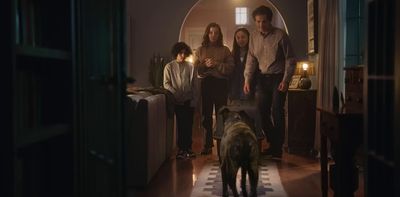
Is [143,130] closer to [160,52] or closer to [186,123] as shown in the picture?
[186,123]

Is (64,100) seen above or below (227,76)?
below

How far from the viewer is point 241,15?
10320mm

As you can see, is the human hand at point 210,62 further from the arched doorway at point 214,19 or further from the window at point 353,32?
the arched doorway at point 214,19

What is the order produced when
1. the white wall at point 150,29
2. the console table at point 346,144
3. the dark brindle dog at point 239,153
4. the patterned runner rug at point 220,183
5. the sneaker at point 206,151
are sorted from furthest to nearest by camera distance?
1. the white wall at point 150,29
2. the sneaker at point 206,151
3. the patterned runner rug at point 220,183
4. the dark brindle dog at point 239,153
5. the console table at point 346,144

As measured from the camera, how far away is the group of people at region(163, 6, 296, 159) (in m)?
5.68

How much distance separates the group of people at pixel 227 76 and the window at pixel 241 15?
13.8 feet

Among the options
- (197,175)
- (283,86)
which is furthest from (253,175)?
(283,86)

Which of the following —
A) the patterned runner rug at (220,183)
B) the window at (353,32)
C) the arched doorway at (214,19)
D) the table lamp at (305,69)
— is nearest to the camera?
the patterned runner rug at (220,183)

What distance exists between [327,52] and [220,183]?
221cm

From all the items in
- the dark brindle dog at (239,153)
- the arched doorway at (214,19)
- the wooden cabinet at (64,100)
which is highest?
the arched doorway at (214,19)

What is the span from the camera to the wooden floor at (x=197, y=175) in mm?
3941

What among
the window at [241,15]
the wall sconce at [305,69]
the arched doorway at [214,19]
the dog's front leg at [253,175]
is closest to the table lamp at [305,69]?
the wall sconce at [305,69]

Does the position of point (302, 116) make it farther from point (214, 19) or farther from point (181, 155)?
point (214, 19)

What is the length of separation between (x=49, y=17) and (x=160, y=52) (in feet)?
17.7
